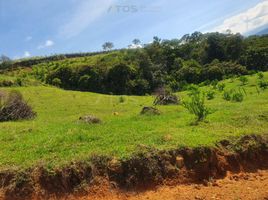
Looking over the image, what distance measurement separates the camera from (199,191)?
829 cm

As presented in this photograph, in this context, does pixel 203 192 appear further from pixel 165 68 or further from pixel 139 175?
pixel 165 68

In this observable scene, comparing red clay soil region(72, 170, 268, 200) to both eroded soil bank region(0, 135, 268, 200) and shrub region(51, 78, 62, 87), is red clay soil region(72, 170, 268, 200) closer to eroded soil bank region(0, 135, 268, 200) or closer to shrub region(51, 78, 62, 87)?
eroded soil bank region(0, 135, 268, 200)

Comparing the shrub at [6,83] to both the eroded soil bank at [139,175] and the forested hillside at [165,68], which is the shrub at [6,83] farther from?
the eroded soil bank at [139,175]

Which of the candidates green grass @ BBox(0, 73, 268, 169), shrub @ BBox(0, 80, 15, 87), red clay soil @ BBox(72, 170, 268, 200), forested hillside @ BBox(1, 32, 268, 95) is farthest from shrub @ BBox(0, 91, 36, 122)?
forested hillside @ BBox(1, 32, 268, 95)

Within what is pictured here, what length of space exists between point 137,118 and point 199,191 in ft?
19.8

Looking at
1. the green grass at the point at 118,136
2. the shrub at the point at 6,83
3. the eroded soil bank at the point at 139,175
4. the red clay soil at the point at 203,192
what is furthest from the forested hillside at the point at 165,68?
the red clay soil at the point at 203,192

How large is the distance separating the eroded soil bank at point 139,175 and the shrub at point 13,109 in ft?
32.9

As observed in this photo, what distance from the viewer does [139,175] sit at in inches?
336

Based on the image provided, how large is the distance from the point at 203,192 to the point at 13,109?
12462 mm

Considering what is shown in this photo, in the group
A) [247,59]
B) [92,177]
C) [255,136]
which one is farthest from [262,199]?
[247,59]

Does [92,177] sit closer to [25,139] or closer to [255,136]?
[25,139]

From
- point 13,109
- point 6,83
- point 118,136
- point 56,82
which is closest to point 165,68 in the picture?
point 56,82

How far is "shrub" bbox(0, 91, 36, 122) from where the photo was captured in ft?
58.4

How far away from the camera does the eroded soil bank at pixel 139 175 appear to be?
8039 mm
